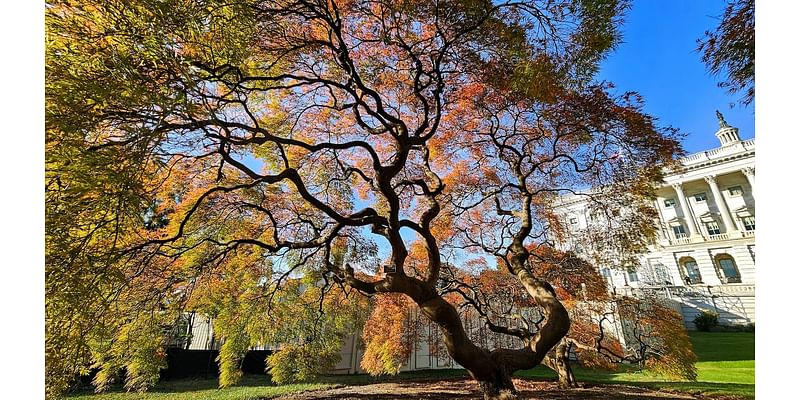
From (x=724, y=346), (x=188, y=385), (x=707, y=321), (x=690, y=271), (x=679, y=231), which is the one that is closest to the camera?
(x=188, y=385)

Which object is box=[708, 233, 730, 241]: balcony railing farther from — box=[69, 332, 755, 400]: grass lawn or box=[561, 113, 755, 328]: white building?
box=[69, 332, 755, 400]: grass lawn

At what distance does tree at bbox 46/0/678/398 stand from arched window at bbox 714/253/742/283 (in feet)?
59.9

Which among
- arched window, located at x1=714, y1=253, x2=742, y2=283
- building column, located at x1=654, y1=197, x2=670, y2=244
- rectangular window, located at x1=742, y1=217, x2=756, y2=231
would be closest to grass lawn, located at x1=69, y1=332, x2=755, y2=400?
building column, located at x1=654, y1=197, x2=670, y2=244

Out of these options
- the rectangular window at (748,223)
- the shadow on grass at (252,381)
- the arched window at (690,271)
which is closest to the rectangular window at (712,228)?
the rectangular window at (748,223)

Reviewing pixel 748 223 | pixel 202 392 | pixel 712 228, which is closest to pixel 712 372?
pixel 202 392

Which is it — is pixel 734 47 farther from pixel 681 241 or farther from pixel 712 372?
pixel 681 241

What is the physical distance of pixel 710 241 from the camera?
1839cm

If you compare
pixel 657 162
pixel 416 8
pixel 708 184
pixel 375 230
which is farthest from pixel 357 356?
pixel 708 184

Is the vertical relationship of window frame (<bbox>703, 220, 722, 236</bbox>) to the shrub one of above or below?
above

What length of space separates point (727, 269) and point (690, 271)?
5.09ft

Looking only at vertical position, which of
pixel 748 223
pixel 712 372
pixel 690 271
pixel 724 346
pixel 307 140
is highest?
pixel 748 223

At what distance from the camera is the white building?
1562 centimetres

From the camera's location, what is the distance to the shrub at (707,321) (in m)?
14.5
